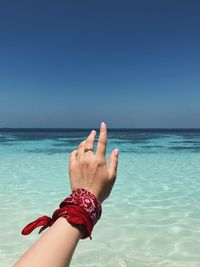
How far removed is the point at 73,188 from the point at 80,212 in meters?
0.13

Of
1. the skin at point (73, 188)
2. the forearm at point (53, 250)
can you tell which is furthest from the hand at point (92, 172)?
the forearm at point (53, 250)

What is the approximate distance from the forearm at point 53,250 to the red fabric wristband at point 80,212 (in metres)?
0.04

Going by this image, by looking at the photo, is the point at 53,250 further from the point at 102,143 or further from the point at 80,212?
the point at 102,143

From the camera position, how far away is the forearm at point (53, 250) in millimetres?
775

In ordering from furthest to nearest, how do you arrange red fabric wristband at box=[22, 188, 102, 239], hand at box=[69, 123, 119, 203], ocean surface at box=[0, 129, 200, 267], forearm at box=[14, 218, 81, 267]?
ocean surface at box=[0, 129, 200, 267] → hand at box=[69, 123, 119, 203] → red fabric wristband at box=[22, 188, 102, 239] → forearm at box=[14, 218, 81, 267]

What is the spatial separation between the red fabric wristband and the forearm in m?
0.04

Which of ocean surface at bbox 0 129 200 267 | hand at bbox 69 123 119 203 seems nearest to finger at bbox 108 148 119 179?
hand at bbox 69 123 119 203

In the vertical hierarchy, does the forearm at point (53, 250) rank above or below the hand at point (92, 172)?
below

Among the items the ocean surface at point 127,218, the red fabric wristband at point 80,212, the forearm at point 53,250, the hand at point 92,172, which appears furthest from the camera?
the ocean surface at point 127,218

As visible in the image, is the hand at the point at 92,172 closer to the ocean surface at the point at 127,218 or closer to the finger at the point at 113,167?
the finger at the point at 113,167

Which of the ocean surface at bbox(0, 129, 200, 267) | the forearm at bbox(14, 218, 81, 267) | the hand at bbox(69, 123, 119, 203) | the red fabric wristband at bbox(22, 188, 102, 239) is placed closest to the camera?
the forearm at bbox(14, 218, 81, 267)

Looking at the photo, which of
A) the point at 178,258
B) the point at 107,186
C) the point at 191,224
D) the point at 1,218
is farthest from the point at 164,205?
the point at 107,186

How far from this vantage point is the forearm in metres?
0.77

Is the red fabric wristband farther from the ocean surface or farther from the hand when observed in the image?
the ocean surface
